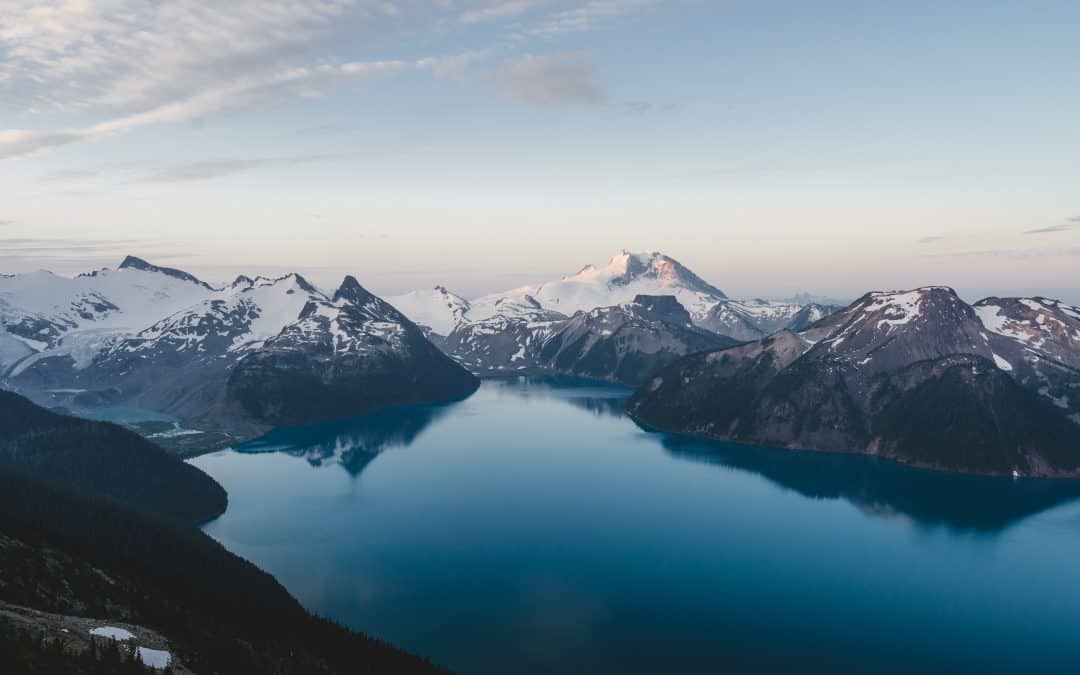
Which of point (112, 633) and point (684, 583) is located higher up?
point (112, 633)

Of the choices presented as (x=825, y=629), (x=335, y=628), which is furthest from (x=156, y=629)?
(x=825, y=629)

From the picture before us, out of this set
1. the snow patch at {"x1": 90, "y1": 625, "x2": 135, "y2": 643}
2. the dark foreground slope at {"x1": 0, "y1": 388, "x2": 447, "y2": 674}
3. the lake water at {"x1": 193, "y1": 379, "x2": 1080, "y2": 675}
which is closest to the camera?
the snow patch at {"x1": 90, "y1": 625, "x2": 135, "y2": 643}

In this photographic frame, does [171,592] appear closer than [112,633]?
No

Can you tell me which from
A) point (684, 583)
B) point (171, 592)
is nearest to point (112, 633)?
point (171, 592)

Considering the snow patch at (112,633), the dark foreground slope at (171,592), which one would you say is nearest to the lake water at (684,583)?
the dark foreground slope at (171,592)

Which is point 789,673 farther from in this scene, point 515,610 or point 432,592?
point 432,592

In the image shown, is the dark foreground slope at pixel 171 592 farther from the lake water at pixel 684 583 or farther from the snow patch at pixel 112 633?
the lake water at pixel 684 583

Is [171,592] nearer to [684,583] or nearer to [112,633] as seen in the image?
[112,633]

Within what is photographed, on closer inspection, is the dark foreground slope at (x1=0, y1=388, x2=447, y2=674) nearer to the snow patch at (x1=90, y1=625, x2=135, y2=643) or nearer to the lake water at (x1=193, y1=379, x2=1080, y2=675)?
the snow patch at (x1=90, y1=625, x2=135, y2=643)

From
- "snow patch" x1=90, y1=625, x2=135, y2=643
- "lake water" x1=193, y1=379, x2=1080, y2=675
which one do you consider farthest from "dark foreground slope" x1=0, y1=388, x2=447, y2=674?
"lake water" x1=193, y1=379, x2=1080, y2=675
